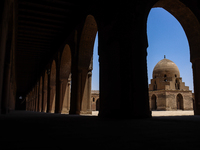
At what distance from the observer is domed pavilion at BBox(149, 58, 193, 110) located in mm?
35250

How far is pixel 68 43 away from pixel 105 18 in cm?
625

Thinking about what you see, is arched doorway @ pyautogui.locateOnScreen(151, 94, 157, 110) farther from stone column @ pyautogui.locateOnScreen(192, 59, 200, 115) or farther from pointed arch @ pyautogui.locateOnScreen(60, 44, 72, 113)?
stone column @ pyautogui.locateOnScreen(192, 59, 200, 115)

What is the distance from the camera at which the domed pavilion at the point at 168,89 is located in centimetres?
3525

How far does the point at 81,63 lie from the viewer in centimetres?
1095

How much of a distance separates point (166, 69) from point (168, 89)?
554 centimetres

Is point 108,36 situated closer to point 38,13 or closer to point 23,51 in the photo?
point 38,13

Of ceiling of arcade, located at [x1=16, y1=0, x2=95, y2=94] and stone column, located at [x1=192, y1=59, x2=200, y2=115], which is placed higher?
ceiling of arcade, located at [x1=16, y1=0, x2=95, y2=94]

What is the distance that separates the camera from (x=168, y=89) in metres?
36.1

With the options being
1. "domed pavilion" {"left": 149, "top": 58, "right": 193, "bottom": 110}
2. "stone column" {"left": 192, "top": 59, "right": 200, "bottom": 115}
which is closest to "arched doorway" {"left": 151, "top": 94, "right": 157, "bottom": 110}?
"domed pavilion" {"left": 149, "top": 58, "right": 193, "bottom": 110}

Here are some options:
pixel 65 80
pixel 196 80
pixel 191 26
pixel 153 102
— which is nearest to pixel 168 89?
pixel 153 102

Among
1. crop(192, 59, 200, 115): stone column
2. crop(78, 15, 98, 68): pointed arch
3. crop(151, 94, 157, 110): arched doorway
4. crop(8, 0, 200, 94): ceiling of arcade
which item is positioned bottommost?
crop(151, 94, 157, 110): arched doorway

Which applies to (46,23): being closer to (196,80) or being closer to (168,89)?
(196,80)

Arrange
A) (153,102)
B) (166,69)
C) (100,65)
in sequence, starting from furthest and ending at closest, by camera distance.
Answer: (166,69) → (153,102) → (100,65)

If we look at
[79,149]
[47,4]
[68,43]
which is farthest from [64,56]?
[79,149]
